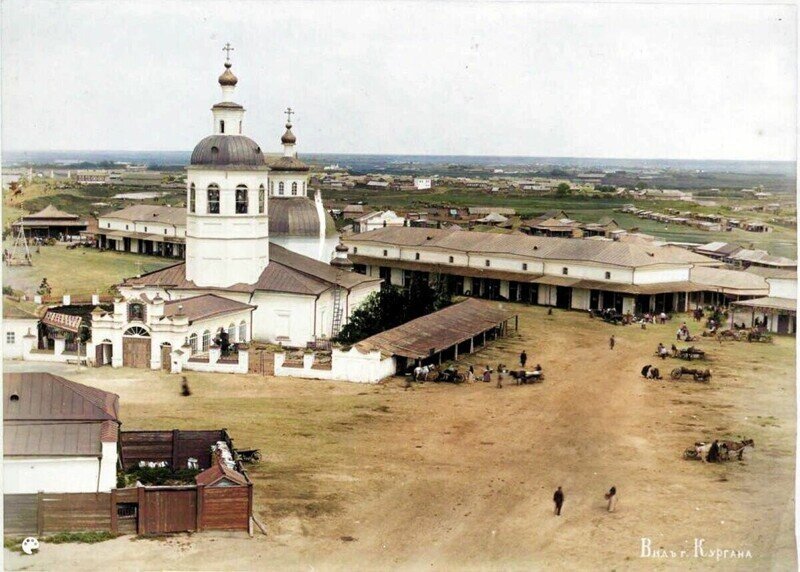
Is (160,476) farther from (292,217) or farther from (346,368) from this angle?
(292,217)

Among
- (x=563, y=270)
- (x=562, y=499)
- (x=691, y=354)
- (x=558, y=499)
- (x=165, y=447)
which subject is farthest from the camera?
(x=563, y=270)

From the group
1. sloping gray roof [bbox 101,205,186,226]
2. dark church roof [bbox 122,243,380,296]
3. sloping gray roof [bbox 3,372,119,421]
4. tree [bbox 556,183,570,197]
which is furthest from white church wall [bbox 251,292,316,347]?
tree [bbox 556,183,570,197]

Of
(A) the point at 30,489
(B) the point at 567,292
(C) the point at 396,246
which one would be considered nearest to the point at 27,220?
(C) the point at 396,246

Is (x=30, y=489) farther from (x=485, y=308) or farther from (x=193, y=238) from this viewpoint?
(x=485, y=308)

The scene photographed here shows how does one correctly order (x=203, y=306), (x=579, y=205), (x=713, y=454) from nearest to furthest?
(x=713, y=454)
(x=203, y=306)
(x=579, y=205)

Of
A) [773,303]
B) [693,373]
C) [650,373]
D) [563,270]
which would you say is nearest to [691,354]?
[693,373]

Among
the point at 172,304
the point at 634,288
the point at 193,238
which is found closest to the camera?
the point at 172,304
